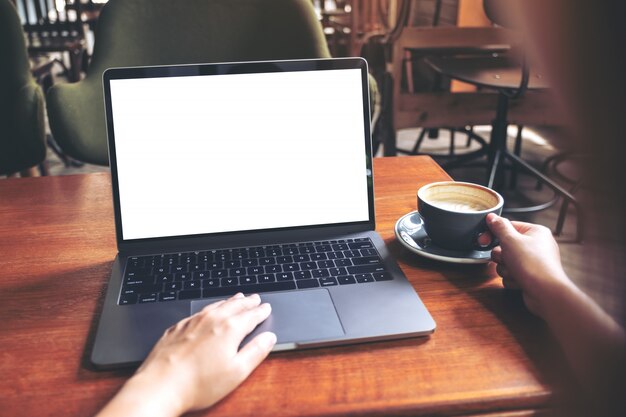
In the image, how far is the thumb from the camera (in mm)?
673

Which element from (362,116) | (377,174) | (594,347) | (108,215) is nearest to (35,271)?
(108,215)

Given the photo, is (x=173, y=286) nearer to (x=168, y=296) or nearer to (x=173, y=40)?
(x=168, y=296)

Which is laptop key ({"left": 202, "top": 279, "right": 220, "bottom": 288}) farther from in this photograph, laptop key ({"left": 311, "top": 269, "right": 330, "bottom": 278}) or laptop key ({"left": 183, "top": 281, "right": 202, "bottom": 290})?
laptop key ({"left": 311, "top": 269, "right": 330, "bottom": 278})

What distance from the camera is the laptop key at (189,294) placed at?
651 millimetres

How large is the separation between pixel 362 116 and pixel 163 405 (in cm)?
49

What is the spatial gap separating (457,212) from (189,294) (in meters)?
0.34

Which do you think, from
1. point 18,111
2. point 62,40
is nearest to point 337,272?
point 18,111

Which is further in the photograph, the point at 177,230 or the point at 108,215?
the point at 108,215

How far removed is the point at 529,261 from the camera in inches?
24.6

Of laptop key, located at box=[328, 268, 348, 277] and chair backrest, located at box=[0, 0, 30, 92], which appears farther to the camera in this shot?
chair backrest, located at box=[0, 0, 30, 92]

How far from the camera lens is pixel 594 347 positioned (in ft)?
0.69

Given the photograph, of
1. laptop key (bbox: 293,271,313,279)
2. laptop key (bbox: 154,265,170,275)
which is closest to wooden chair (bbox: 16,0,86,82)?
laptop key (bbox: 154,265,170,275)

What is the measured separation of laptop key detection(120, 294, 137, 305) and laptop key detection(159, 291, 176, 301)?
1.2 inches

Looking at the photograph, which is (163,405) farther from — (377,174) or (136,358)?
(377,174)
